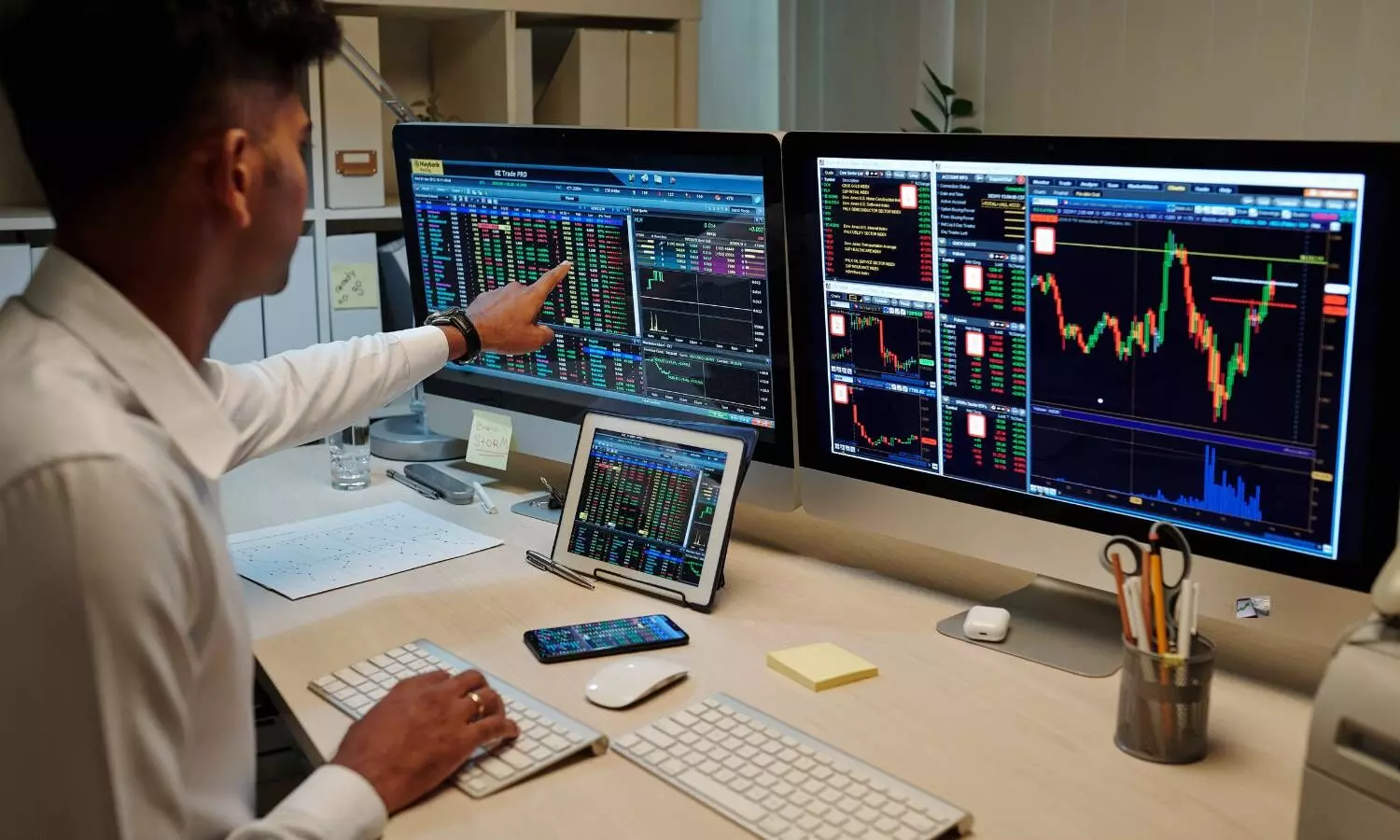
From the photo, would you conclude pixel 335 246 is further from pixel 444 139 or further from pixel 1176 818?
pixel 1176 818

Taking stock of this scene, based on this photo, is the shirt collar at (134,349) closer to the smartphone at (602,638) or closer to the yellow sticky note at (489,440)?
the smartphone at (602,638)

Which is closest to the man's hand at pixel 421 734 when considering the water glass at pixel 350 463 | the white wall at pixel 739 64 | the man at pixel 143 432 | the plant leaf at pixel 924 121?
the man at pixel 143 432

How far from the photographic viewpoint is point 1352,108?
95.5 inches

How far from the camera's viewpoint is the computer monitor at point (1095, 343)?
1076 millimetres

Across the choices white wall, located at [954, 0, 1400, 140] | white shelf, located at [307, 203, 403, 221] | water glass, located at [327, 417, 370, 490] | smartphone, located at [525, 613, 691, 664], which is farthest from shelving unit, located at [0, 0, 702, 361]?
smartphone, located at [525, 613, 691, 664]

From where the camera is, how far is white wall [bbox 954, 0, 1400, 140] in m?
2.40

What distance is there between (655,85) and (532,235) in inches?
36.0

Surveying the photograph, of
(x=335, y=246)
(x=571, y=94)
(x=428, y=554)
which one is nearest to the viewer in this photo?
(x=428, y=554)

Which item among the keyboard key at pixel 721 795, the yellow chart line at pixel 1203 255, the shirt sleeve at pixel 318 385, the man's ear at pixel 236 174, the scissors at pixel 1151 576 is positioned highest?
the man's ear at pixel 236 174

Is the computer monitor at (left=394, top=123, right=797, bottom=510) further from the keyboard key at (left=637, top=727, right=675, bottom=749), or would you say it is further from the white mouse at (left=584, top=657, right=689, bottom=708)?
the keyboard key at (left=637, top=727, right=675, bottom=749)

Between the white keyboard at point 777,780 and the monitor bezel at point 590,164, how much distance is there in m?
0.47

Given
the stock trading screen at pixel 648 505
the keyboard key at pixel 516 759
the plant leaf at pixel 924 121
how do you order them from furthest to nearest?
1. the plant leaf at pixel 924 121
2. the stock trading screen at pixel 648 505
3. the keyboard key at pixel 516 759

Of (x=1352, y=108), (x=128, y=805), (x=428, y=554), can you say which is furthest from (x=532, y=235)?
(x=1352, y=108)

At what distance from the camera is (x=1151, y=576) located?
1.08 m
